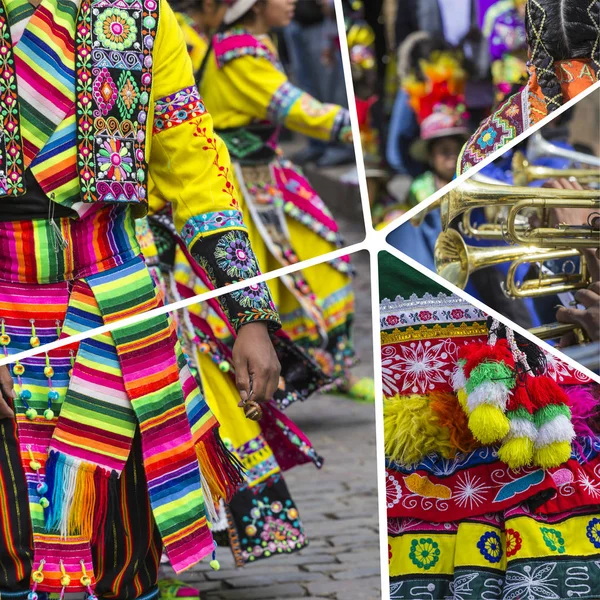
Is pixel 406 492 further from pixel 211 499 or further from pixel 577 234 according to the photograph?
pixel 577 234

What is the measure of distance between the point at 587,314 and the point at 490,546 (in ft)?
1.97

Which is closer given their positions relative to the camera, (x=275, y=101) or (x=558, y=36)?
(x=558, y=36)

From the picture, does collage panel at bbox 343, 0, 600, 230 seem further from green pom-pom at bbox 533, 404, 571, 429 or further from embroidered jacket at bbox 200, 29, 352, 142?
green pom-pom at bbox 533, 404, 571, 429

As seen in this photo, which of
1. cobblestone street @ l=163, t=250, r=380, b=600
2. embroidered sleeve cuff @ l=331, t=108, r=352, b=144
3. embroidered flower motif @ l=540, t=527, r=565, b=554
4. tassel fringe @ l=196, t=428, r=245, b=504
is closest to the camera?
tassel fringe @ l=196, t=428, r=245, b=504

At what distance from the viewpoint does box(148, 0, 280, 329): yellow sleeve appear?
8.48ft

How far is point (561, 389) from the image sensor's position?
9.25ft

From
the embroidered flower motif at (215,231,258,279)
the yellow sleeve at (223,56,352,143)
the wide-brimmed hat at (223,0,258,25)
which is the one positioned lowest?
the embroidered flower motif at (215,231,258,279)

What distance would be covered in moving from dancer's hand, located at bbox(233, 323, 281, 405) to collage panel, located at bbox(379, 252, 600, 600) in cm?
31

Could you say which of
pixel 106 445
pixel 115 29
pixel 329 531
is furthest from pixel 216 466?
pixel 329 531

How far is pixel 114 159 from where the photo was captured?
8.18 feet

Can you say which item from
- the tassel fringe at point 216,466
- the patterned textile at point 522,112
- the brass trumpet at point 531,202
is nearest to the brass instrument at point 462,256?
the brass trumpet at point 531,202

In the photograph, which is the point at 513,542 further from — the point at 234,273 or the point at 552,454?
the point at 234,273

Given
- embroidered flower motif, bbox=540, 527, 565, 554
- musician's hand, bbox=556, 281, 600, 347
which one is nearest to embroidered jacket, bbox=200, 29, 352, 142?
musician's hand, bbox=556, 281, 600, 347

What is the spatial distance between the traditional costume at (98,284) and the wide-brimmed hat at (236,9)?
2226 millimetres
